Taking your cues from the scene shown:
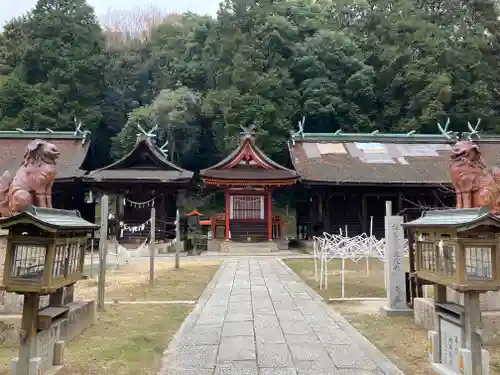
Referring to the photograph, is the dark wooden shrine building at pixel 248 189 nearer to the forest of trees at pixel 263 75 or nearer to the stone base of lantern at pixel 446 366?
the forest of trees at pixel 263 75

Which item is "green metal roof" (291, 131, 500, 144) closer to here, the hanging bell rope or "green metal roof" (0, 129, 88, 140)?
the hanging bell rope

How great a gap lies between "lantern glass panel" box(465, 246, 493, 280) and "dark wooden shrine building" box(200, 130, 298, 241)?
20.5 meters

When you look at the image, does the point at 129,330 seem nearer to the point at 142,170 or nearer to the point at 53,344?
the point at 53,344

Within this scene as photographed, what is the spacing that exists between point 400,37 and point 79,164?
34.2m

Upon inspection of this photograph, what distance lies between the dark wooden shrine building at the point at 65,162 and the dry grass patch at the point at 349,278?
1467 cm

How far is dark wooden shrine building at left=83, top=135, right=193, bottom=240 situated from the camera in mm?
26188

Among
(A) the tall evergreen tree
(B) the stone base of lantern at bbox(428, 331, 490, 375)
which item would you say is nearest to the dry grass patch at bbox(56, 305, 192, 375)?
(B) the stone base of lantern at bbox(428, 331, 490, 375)

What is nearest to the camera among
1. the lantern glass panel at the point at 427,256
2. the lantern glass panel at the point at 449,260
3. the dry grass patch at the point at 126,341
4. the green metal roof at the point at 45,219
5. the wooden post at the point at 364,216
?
the green metal roof at the point at 45,219

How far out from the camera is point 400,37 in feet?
151

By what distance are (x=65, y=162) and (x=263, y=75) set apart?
2122 cm

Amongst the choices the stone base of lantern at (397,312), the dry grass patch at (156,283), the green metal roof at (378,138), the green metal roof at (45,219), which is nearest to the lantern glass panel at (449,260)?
the stone base of lantern at (397,312)

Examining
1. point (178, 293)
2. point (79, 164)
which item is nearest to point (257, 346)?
point (178, 293)

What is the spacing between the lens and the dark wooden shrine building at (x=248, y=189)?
2662 centimetres

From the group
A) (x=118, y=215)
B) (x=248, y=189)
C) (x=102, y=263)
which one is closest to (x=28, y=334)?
(x=102, y=263)
